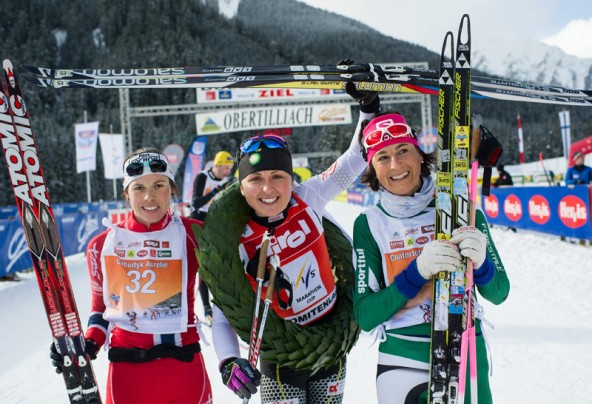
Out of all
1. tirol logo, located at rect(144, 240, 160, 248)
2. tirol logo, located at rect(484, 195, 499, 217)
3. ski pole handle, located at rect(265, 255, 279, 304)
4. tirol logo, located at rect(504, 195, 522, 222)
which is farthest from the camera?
tirol logo, located at rect(484, 195, 499, 217)

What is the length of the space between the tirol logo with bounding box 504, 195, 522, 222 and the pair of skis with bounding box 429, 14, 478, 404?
10.2m

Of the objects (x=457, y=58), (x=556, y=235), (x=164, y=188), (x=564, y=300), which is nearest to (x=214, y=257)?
(x=164, y=188)

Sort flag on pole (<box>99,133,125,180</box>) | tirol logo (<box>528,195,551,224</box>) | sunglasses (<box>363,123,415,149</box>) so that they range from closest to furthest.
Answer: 1. sunglasses (<box>363,123,415,149</box>)
2. tirol logo (<box>528,195,551,224</box>)
3. flag on pole (<box>99,133,125,180</box>)

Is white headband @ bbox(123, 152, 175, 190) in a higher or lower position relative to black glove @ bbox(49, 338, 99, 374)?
higher

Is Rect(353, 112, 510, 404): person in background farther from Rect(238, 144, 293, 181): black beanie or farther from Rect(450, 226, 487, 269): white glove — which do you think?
Rect(238, 144, 293, 181): black beanie

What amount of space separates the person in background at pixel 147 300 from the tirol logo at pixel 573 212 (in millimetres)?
8295

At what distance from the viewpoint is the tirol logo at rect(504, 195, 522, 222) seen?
10.9 m

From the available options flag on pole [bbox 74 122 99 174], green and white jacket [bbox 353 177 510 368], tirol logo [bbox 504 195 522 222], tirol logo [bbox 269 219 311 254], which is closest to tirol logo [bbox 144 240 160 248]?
tirol logo [bbox 269 219 311 254]

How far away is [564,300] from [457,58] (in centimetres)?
484

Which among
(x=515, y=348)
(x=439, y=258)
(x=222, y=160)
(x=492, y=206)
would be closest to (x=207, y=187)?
(x=222, y=160)

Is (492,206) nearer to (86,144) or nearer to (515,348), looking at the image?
(515,348)

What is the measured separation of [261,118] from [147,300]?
1802cm

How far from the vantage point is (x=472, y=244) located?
1590mm

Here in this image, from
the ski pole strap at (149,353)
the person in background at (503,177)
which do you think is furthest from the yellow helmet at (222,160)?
the person in background at (503,177)
